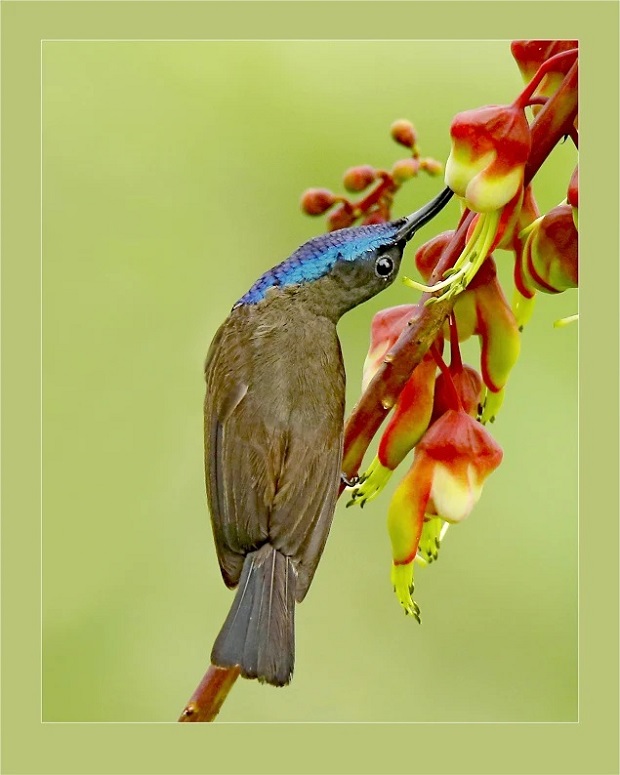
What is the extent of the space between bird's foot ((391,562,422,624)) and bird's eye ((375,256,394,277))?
28.4 inches

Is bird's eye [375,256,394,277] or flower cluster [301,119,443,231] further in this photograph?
bird's eye [375,256,394,277]

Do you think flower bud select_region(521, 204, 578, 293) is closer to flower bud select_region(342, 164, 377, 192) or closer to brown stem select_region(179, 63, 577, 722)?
brown stem select_region(179, 63, 577, 722)

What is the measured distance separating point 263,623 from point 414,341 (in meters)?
0.63

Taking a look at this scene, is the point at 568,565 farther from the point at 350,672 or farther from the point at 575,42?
the point at 575,42

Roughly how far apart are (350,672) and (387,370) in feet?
4.38

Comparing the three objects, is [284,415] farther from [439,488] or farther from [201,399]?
[201,399]

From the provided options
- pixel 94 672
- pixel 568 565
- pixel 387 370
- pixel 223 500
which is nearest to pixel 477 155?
pixel 387 370

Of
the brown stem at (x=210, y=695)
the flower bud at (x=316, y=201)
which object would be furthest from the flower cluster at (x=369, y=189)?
the brown stem at (x=210, y=695)

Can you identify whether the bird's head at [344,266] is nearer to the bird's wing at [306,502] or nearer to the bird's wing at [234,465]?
the bird's wing at [234,465]

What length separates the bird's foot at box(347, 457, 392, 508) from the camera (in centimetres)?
182

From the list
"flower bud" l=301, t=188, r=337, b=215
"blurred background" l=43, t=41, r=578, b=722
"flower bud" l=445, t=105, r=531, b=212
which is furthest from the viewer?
"blurred background" l=43, t=41, r=578, b=722

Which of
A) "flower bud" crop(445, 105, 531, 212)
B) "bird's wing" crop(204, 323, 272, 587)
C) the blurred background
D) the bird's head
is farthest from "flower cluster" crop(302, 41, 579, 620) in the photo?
the blurred background

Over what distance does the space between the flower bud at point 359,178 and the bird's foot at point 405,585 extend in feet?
2.36

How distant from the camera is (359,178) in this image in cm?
205
